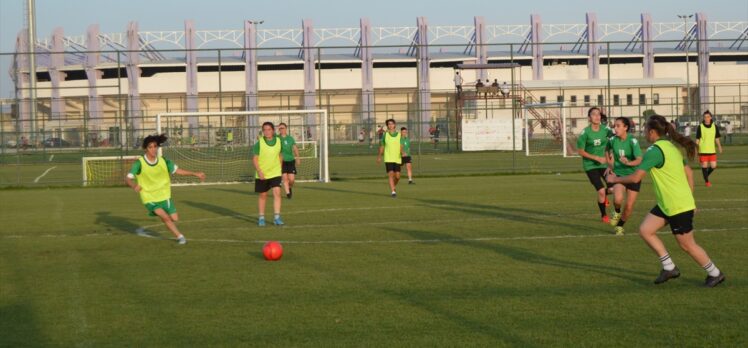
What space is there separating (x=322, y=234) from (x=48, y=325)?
7104 millimetres

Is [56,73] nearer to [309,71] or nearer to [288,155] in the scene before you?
[309,71]

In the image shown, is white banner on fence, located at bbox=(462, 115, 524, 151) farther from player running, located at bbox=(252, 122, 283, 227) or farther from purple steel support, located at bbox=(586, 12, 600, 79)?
player running, located at bbox=(252, 122, 283, 227)

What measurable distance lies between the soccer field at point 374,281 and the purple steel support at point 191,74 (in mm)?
16588

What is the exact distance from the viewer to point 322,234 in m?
15.1

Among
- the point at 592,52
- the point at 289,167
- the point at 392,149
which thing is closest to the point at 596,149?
the point at 392,149

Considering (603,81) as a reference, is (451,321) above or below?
below

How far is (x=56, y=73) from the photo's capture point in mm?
61938

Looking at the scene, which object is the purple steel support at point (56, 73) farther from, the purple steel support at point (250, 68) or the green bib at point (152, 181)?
the green bib at point (152, 181)

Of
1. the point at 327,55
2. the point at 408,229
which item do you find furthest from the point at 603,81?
the point at 408,229

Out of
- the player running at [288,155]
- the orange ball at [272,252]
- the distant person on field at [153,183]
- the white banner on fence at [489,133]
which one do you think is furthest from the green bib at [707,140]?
the white banner on fence at [489,133]

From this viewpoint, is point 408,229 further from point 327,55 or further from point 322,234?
point 327,55

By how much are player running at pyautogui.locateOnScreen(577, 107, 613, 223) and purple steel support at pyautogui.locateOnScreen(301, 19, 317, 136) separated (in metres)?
32.4

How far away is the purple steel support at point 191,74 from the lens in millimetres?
46219

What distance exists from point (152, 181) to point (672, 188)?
7.74m
